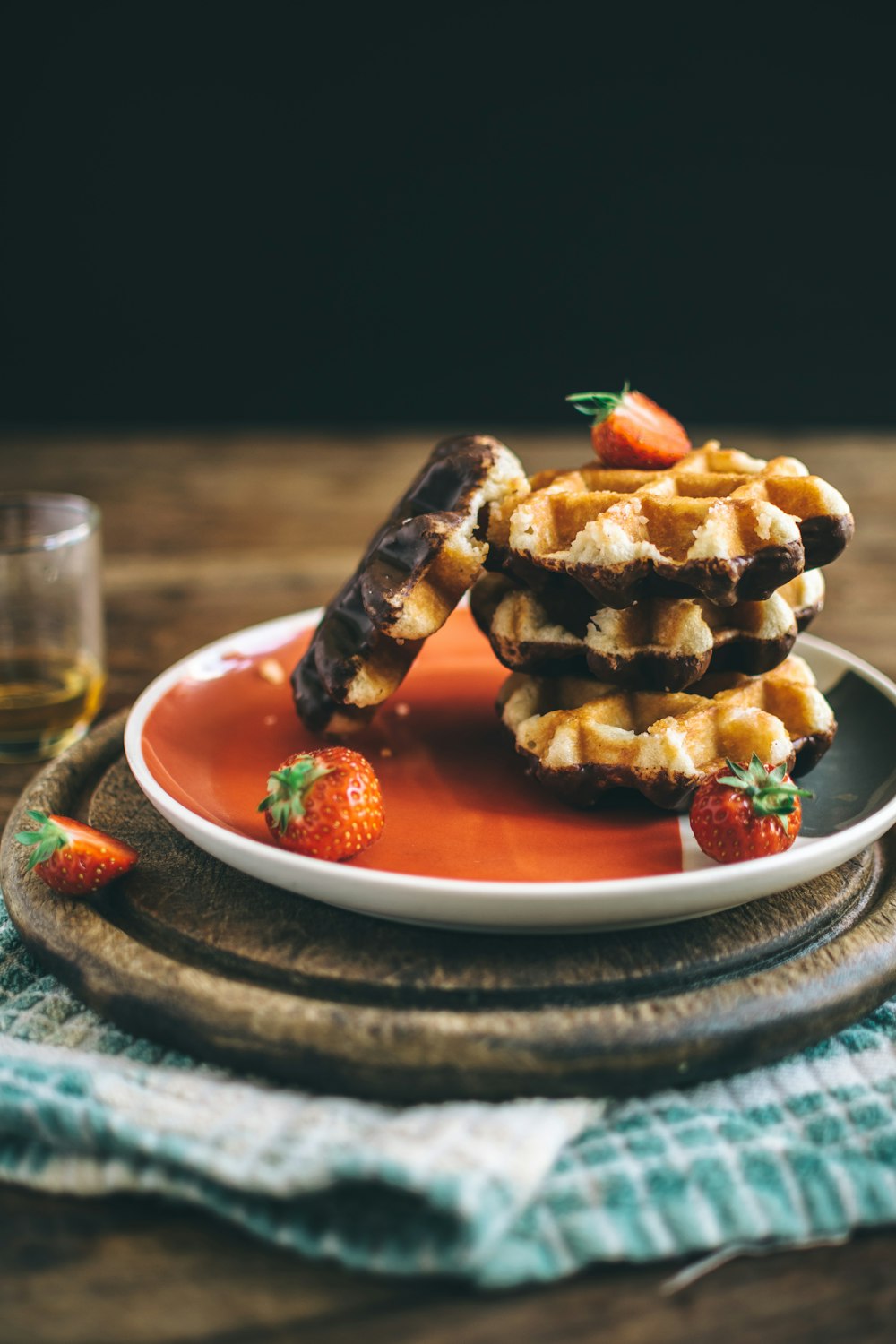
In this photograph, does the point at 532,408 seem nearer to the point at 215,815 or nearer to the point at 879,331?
the point at 879,331

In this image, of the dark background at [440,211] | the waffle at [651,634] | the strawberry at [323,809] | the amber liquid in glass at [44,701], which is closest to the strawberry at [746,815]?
the waffle at [651,634]

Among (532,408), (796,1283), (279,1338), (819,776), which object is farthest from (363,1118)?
(532,408)

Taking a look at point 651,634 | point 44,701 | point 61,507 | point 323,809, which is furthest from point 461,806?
point 61,507

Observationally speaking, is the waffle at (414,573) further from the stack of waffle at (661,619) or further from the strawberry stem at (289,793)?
the strawberry stem at (289,793)

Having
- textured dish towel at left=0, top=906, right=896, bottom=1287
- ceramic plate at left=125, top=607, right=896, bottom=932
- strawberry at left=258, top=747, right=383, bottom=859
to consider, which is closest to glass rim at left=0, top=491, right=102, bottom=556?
ceramic plate at left=125, top=607, right=896, bottom=932

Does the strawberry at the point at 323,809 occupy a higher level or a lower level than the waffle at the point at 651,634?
lower

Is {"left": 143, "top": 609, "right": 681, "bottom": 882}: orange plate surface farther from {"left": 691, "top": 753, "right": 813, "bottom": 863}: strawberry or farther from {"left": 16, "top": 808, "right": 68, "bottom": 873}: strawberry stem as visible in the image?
{"left": 16, "top": 808, "right": 68, "bottom": 873}: strawberry stem

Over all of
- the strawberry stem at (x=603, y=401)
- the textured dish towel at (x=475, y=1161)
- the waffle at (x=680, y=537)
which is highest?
the strawberry stem at (x=603, y=401)
